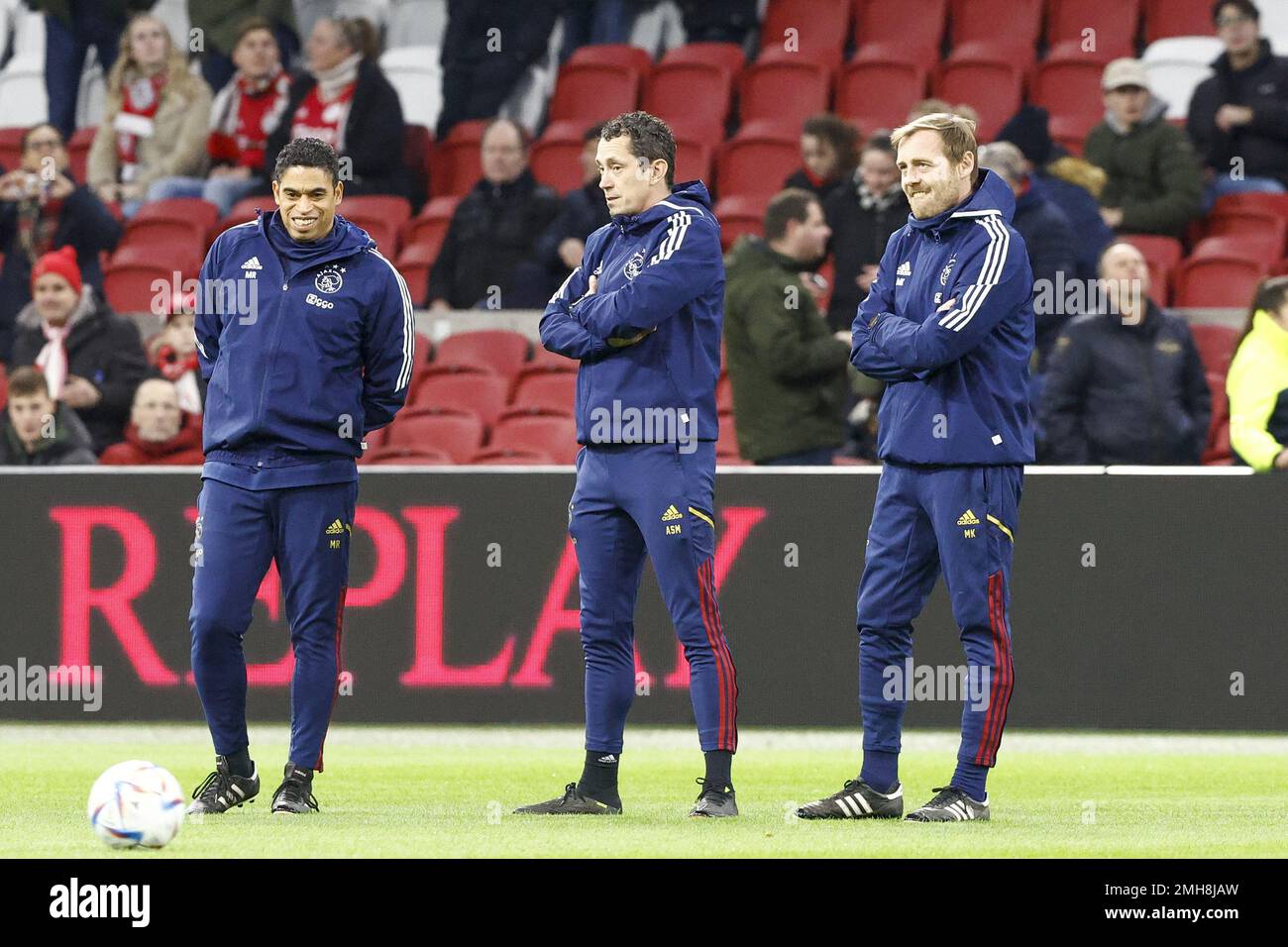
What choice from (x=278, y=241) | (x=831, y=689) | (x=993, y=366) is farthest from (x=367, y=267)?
(x=831, y=689)

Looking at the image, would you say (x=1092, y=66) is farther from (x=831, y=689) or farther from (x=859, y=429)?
(x=831, y=689)

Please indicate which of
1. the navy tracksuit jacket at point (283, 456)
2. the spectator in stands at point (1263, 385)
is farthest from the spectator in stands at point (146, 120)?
the navy tracksuit jacket at point (283, 456)

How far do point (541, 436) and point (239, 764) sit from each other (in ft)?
17.0

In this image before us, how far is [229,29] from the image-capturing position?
51.6 feet

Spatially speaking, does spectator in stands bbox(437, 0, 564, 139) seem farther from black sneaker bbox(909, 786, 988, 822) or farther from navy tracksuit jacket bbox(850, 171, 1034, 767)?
black sneaker bbox(909, 786, 988, 822)

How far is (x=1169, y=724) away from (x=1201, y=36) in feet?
22.1

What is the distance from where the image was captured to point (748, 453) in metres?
11.0

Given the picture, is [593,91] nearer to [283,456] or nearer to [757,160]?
[757,160]

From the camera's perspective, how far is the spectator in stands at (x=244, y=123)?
14633mm

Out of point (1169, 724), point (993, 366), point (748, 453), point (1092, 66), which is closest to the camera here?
point (993, 366)

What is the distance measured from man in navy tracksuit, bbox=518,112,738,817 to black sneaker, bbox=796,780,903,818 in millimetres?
279

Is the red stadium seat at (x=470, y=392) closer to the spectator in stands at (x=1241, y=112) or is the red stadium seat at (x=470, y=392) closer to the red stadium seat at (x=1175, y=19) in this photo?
the spectator in stands at (x=1241, y=112)

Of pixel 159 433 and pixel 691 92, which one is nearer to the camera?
pixel 159 433

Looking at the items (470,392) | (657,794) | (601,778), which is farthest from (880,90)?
(601,778)
